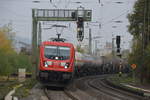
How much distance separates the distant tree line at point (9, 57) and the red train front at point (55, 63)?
1061 inches

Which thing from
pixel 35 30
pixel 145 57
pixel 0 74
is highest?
pixel 35 30

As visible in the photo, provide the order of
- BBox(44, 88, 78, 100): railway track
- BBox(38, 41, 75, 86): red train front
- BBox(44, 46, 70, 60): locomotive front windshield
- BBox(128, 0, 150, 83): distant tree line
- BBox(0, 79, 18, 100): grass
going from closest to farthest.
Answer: BBox(44, 88, 78, 100): railway track, BBox(0, 79, 18, 100): grass, BBox(38, 41, 75, 86): red train front, BBox(44, 46, 70, 60): locomotive front windshield, BBox(128, 0, 150, 83): distant tree line

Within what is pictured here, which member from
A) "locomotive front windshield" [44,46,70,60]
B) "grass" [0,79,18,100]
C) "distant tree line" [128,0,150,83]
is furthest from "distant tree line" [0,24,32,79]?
"locomotive front windshield" [44,46,70,60]

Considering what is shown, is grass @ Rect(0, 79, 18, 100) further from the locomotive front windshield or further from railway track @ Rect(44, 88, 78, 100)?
the locomotive front windshield

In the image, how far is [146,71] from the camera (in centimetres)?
3441

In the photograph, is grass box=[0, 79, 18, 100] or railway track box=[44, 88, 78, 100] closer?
railway track box=[44, 88, 78, 100]

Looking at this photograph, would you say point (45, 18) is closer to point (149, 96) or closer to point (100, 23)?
point (100, 23)

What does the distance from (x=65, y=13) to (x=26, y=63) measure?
26.3 m

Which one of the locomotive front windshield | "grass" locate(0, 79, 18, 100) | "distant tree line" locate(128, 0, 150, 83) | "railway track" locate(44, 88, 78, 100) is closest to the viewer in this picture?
"railway track" locate(44, 88, 78, 100)

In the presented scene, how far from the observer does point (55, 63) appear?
2245 centimetres

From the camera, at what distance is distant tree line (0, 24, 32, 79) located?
49.4 m

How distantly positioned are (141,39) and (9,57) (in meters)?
24.9

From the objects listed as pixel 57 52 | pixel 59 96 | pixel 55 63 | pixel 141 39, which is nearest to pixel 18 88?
pixel 55 63


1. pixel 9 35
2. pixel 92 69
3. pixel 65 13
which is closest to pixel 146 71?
pixel 65 13
